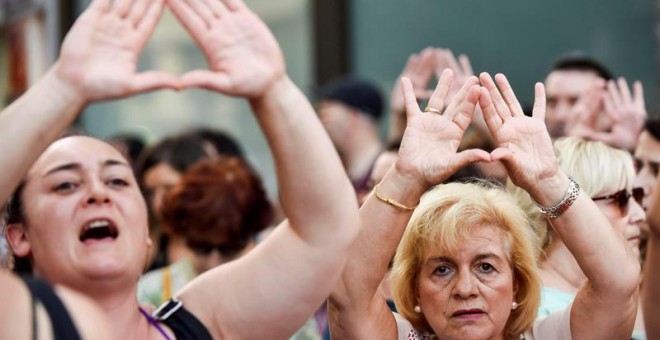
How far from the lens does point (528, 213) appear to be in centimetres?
429

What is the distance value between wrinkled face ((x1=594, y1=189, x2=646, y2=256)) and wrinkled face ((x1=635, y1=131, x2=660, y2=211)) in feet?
1.32

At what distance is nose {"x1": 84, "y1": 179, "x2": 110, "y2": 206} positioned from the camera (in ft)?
11.5

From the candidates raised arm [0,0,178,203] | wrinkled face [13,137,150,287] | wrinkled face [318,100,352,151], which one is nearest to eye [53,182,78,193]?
wrinkled face [13,137,150,287]

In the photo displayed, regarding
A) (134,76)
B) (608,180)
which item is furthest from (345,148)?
(134,76)

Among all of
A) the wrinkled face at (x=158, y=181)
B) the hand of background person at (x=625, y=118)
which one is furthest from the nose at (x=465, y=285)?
the wrinkled face at (x=158, y=181)

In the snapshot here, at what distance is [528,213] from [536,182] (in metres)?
0.79

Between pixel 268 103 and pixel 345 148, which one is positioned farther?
pixel 345 148

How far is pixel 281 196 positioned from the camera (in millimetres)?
3305

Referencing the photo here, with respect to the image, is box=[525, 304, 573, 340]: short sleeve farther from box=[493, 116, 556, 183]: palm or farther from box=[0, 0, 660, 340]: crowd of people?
box=[493, 116, 556, 183]: palm

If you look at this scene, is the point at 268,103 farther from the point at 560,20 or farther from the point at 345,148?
the point at 560,20

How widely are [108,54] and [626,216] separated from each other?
2.11 meters

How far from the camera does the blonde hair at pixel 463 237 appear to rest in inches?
148

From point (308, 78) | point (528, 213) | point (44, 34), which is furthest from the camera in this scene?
point (44, 34)

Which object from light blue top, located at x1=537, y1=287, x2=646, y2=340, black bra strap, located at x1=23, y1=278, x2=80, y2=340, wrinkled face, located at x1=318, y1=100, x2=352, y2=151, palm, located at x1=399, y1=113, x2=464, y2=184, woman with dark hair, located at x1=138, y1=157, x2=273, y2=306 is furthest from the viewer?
wrinkled face, located at x1=318, y1=100, x2=352, y2=151
